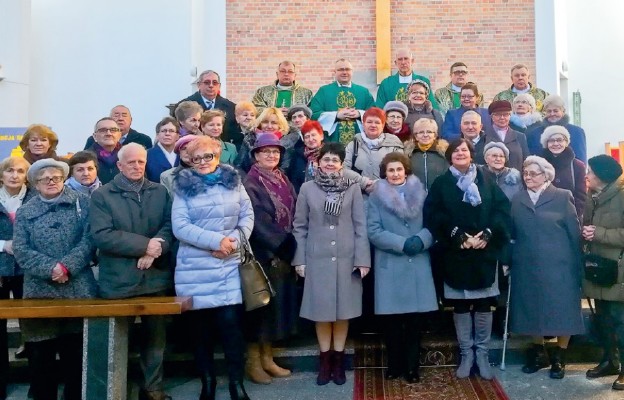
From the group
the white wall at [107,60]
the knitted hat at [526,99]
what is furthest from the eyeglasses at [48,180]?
the white wall at [107,60]

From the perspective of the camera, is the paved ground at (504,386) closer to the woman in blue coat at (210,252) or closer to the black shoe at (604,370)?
the black shoe at (604,370)

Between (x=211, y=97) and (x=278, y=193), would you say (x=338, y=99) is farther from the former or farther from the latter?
(x=278, y=193)

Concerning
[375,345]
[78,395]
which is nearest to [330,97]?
[375,345]

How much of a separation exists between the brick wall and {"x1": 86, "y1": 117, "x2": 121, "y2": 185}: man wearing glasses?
15.6 feet

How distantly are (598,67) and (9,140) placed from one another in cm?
920

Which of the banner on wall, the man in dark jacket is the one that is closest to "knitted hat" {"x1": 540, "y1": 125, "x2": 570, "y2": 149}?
the man in dark jacket

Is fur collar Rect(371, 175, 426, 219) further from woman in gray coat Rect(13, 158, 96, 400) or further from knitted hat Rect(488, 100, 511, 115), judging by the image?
woman in gray coat Rect(13, 158, 96, 400)

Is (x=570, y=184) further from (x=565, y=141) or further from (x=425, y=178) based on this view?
(x=425, y=178)

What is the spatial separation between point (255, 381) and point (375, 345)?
1063mm

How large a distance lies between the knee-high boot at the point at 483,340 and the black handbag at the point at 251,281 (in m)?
1.60

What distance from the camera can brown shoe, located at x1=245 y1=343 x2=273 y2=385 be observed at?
Answer: 4.41 m

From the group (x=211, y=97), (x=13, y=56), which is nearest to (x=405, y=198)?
(x=211, y=97)

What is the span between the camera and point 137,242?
12.3 feet

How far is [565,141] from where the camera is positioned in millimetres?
5047
